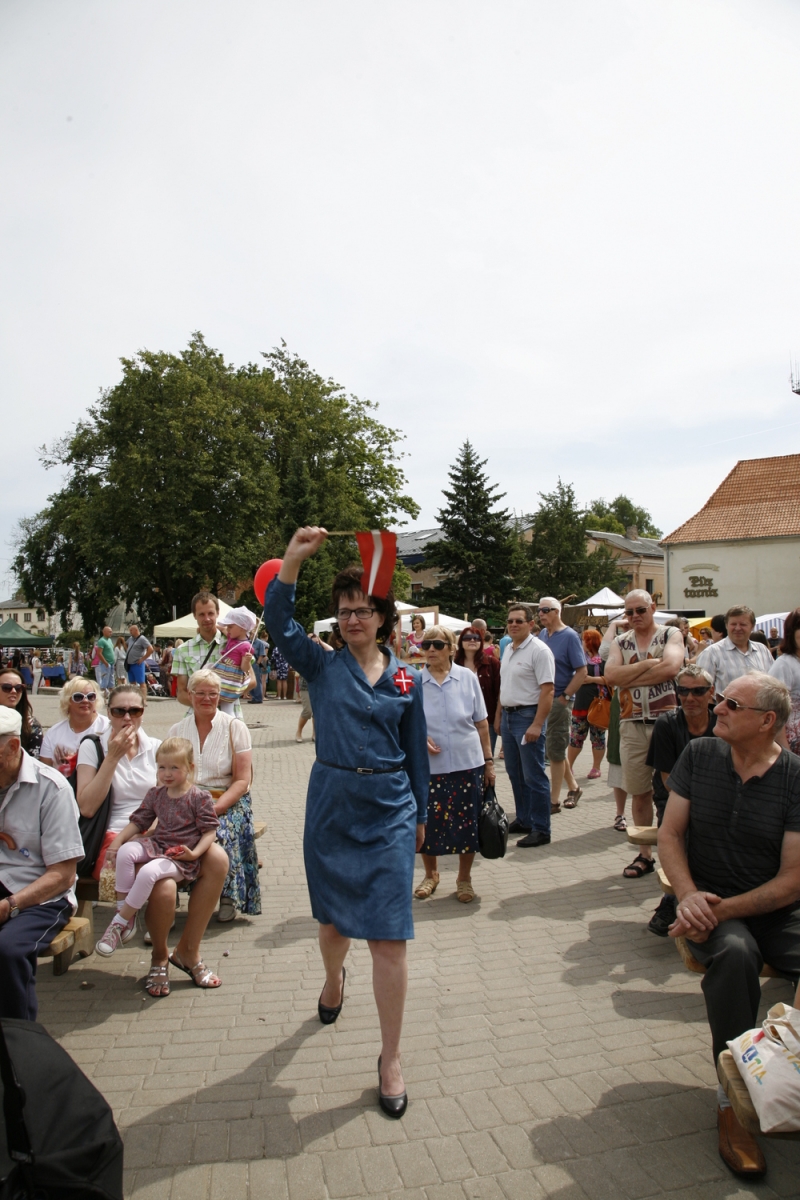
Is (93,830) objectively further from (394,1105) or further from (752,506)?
(752,506)

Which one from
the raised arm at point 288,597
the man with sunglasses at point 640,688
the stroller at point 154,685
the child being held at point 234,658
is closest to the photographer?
the raised arm at point 288,597

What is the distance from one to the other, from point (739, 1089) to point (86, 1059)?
2628 millimetres

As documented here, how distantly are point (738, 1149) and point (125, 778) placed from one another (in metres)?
3.69

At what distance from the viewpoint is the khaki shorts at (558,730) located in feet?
29.1

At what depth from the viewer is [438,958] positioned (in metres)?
4.89

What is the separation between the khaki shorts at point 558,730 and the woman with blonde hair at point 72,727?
4816 mm

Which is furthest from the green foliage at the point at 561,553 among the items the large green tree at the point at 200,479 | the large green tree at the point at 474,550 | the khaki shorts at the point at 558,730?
the khaki shorts at the point at 558,730

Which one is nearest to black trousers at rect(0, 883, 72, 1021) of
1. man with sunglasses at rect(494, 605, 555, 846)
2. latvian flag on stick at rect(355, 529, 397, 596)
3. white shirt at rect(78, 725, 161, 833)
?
white shirt at rect(78, 725, 161, 833)

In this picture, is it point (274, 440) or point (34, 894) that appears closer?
point (34, 894)

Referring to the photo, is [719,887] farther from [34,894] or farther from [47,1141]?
[34,894]

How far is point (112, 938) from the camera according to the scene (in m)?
4.38

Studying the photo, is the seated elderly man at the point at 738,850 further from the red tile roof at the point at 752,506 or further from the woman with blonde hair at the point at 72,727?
the red tile roof at the point at 752,506

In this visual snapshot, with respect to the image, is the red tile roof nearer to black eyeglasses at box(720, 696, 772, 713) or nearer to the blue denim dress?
black eyeglasses at box(720, 696, 772, 713)

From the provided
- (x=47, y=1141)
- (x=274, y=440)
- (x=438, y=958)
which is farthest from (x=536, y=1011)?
(x=274, y=440)
